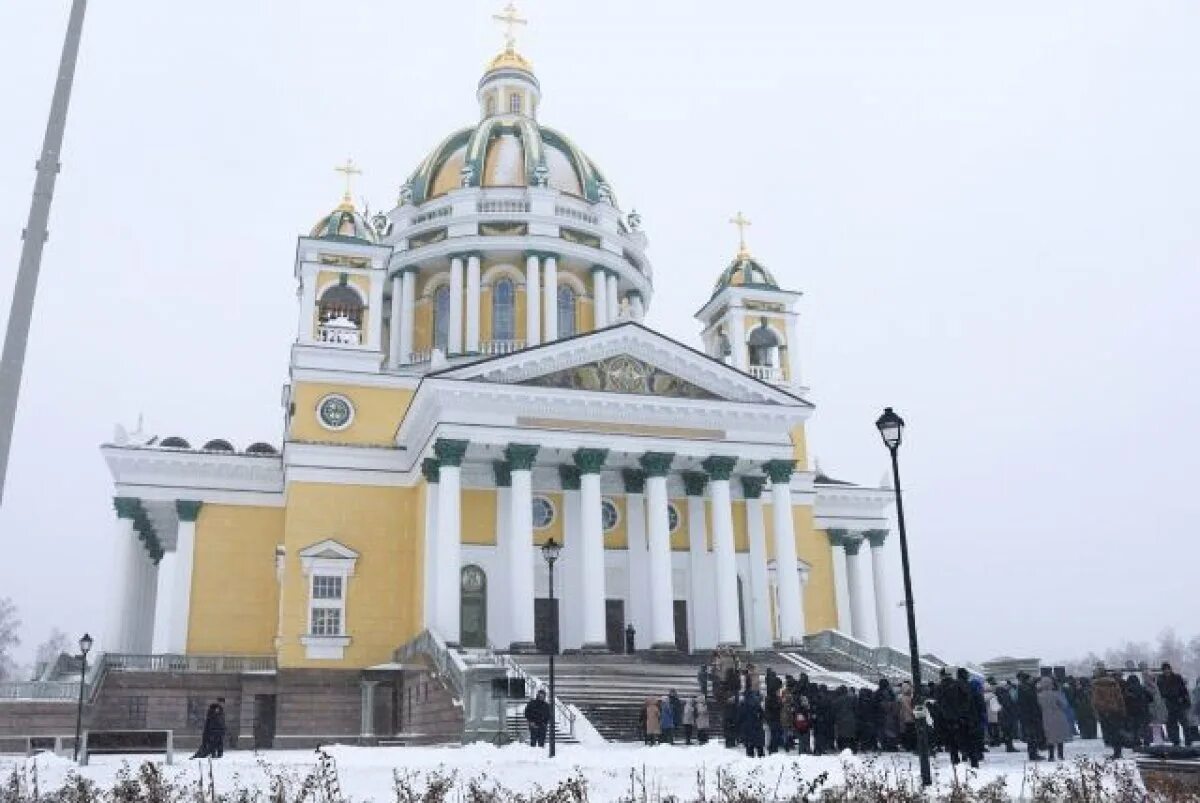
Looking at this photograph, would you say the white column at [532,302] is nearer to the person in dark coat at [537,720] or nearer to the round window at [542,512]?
the round window at [542,512]

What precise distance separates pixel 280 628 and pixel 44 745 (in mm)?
7358

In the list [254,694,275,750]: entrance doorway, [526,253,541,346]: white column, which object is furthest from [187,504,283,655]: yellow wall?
[526,253,541,346]: white column

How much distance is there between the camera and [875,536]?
4597 centimetres

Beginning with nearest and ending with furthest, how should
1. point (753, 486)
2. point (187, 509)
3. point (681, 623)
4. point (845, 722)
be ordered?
point (845, 722), point (681, 623), point (753, 486), point (187, 509)

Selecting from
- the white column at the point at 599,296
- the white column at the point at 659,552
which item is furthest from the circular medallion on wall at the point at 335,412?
the white column at the point at 599,296

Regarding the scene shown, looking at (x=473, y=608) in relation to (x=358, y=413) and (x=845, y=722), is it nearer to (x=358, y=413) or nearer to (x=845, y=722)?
→ (x=358, y=413)

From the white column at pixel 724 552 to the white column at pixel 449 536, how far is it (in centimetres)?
792

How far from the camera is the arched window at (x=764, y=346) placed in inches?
1767

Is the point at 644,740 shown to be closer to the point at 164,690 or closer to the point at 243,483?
the point at 164,690

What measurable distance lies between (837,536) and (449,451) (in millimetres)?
19196

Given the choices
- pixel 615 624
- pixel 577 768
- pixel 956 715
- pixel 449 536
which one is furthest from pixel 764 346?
pixel 577 768

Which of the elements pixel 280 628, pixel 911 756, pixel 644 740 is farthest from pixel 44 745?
→ pixel 911 756

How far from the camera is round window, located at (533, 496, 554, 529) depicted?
35.9 metres

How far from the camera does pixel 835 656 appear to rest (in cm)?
3469
